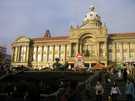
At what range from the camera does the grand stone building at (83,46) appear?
2677 inches

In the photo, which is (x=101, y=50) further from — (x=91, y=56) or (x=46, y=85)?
(x=46, y=85)

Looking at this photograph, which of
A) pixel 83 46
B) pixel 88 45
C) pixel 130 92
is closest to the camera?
pixel 130 92

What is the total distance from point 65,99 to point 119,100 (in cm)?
673

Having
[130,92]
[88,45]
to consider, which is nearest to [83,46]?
[88,45]

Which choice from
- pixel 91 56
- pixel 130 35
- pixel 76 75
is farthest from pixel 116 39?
pixel 76 75

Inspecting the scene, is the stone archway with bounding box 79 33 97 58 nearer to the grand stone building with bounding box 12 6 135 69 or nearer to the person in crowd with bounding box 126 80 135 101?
the grand stone building with bounding box 12 6 135 69

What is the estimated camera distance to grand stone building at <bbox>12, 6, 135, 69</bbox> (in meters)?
Result: 68.0

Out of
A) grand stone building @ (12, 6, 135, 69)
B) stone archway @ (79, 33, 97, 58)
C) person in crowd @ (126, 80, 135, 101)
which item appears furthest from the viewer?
stone archway @ (79, 33, 97, 58)

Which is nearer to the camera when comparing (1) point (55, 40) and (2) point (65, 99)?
(2) point (65, 99)

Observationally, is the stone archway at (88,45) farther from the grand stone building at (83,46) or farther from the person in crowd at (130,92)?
the person in crowd at (130,92)

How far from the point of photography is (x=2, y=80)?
26.5 meters

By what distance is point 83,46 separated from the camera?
7181cm

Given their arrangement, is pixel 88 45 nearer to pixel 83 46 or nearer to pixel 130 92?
pixel 83 46

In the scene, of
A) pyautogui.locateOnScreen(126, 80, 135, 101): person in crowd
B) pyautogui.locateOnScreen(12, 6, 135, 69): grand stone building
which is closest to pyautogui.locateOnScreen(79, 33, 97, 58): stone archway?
pyautogui.locateOnScreen(12, 6, 135, 69): grand stone building
